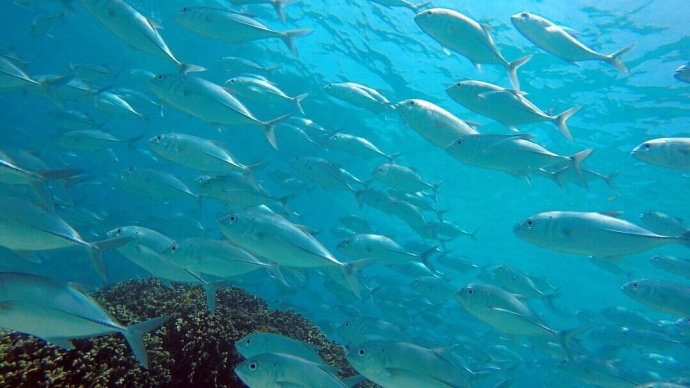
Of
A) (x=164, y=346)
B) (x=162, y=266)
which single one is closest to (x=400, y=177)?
(x=162, y=266)

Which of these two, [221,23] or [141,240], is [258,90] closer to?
[221,23]

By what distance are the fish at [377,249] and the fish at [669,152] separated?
3.52m

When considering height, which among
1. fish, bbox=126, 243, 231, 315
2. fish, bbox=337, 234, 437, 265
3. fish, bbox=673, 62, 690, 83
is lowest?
fish, bbox=337, 234, 437, 265

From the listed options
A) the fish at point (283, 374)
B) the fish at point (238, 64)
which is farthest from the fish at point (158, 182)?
the fish at point (238, 64)

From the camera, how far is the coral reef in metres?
3.57

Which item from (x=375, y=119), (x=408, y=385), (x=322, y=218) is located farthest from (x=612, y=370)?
(x=322, y=218)

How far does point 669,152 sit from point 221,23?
6.20 m

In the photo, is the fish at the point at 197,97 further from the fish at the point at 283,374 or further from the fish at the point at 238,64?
the fish at the point at 238,64

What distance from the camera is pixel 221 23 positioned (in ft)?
18.2

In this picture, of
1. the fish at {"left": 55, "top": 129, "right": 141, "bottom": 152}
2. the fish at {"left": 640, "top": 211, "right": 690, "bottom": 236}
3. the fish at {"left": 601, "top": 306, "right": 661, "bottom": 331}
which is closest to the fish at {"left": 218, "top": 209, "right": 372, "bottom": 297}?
the fish at {"left": 55, "top": 129, "right": 141, "bottom": 152}

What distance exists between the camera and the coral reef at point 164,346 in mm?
3574

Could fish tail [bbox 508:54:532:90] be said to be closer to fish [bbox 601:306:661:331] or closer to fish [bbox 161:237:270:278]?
fish [bbox 161:237:270:278]

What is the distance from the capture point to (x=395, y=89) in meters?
23.2

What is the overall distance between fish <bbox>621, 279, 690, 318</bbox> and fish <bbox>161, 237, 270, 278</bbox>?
558 cm
